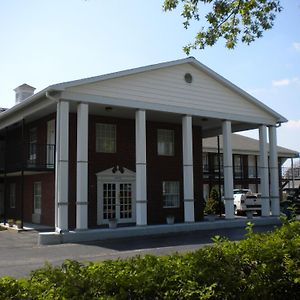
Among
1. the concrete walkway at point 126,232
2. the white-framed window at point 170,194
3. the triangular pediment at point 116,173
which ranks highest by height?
the triangular pediment at point 116,173

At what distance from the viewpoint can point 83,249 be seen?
14672 mm

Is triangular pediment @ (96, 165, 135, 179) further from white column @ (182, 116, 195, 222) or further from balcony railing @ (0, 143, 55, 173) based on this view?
white column @ (182, 116, 195, 222)

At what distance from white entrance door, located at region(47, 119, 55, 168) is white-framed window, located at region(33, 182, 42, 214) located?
218 cm

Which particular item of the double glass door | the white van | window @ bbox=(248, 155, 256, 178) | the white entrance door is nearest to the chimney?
the white entrance door

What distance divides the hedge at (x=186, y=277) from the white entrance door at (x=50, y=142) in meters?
16.1

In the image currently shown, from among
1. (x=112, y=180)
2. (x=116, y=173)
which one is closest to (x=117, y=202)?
(x=112, y=180)

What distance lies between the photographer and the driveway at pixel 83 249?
1211 centimetres

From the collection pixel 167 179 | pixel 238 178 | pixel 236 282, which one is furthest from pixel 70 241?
pixel 238 178

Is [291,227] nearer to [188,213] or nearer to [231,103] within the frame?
[188,213]

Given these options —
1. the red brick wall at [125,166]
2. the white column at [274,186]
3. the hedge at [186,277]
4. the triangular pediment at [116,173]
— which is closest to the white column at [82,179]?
the red brick wall at [125,166]

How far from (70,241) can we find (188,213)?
6232 mm

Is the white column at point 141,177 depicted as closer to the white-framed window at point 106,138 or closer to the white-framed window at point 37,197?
the white-framed window at point 106,138

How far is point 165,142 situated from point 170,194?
283 cm

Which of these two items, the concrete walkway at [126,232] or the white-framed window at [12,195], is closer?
the concrete walkway at [126,232]
